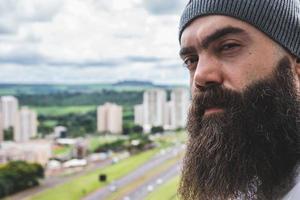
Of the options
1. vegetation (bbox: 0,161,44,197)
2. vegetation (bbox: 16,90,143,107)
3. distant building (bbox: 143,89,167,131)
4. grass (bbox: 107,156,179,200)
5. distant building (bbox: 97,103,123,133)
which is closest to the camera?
grass (bbox: 107,156,179,200)

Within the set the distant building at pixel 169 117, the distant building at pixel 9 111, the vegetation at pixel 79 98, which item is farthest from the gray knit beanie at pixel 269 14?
the vegetation at pixel 79 98

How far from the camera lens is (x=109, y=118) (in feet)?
118

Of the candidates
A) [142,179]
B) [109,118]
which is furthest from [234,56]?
[109,118]

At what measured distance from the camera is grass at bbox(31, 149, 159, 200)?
663 inches

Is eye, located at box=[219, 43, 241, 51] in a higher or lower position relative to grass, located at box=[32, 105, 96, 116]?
higher

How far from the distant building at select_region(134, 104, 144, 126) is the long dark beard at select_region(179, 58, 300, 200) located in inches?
1525

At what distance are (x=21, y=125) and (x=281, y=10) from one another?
34318 mm

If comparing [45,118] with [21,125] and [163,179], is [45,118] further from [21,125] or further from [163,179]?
[163,179]

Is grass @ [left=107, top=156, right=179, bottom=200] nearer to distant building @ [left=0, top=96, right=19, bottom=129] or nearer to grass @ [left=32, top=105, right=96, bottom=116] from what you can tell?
distant building @ [left=0, top=96, right=19, bottom=129]

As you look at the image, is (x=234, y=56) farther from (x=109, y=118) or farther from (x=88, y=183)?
(x=109, y=118)

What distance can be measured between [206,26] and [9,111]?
36.1 meters

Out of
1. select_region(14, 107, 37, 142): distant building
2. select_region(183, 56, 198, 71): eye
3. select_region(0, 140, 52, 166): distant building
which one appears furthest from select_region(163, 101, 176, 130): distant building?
select_region(183, 56, 198, 71): eye

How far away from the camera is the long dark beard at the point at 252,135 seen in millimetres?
563

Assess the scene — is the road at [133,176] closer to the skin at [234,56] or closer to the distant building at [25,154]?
the distant building at [25,154]
